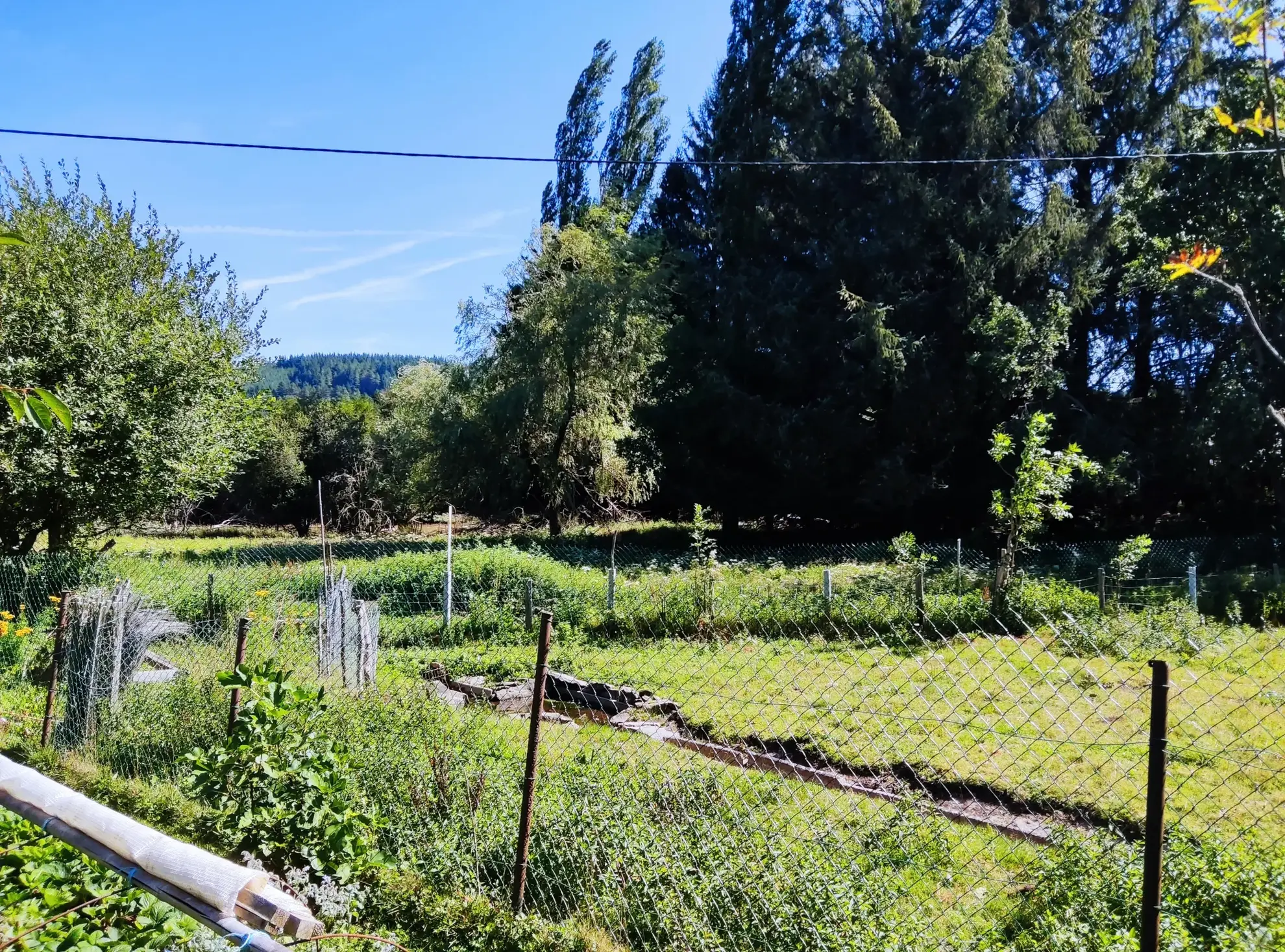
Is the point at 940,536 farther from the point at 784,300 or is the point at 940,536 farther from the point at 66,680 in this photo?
the point at 66,680

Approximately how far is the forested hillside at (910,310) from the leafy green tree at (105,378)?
9.42 metres

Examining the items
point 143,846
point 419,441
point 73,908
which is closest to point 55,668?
point 73,908

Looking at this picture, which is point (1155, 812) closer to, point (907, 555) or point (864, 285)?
point (907, 555)

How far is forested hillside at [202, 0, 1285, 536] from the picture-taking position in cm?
2008

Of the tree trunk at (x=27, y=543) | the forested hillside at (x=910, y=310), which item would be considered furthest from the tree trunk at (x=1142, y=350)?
the tree trunk at (x=27, y=543)

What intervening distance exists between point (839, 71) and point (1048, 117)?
17.7 ft

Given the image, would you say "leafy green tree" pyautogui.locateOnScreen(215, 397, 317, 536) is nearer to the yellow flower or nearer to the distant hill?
the yellow flower

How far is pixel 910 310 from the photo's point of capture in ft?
71.8

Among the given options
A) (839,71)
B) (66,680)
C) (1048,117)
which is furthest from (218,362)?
(1048,117)

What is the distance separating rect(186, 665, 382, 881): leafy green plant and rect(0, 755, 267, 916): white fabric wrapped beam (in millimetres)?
1163

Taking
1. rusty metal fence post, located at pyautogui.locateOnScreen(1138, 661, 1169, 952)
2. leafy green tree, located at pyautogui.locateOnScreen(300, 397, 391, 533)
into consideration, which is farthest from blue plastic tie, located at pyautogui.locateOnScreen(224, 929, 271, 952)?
leafy green tree, located at pyautogui.locateOnScreen(300, 397, 391, 533)

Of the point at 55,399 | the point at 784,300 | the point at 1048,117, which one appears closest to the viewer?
the point at 55,399

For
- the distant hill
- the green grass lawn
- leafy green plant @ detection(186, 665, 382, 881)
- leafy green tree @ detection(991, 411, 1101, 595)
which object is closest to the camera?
leafy green plant @ detection(186, 665, 382, 881)

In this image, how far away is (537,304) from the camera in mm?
24172
